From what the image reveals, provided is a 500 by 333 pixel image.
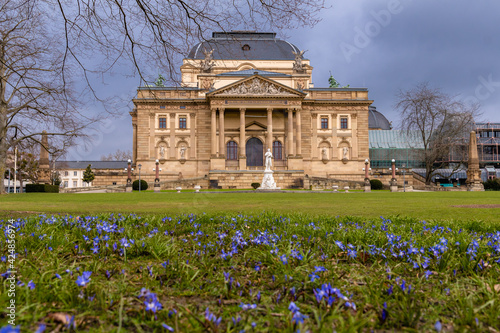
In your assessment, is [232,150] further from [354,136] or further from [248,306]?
[248,306]

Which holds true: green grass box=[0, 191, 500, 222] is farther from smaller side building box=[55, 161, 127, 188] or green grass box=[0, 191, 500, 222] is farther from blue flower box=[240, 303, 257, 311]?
smaller side building box=[55, 161, 127, 188]

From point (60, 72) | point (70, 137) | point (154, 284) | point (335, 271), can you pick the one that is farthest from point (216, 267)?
point (70, 137)

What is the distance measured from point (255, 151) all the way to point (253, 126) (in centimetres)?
412

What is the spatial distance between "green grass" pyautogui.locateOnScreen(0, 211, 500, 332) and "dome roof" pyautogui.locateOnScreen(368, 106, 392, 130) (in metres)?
82.4

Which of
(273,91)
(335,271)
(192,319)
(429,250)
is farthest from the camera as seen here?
(273,91)

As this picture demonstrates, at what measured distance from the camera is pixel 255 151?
2346 inches

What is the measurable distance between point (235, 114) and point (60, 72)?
171ft

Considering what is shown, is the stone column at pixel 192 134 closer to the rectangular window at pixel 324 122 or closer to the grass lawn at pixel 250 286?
the rectangular window at pixel 324 122

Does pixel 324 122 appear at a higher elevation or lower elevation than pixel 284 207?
higher

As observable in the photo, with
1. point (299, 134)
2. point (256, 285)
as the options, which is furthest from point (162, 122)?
point (256, 285)

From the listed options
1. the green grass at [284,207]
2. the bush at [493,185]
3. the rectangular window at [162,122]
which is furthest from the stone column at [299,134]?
the green grass at [284,207]

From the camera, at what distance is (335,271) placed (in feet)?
11.8

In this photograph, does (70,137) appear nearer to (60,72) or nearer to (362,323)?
(60,72)

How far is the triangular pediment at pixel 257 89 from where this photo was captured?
54.7m
